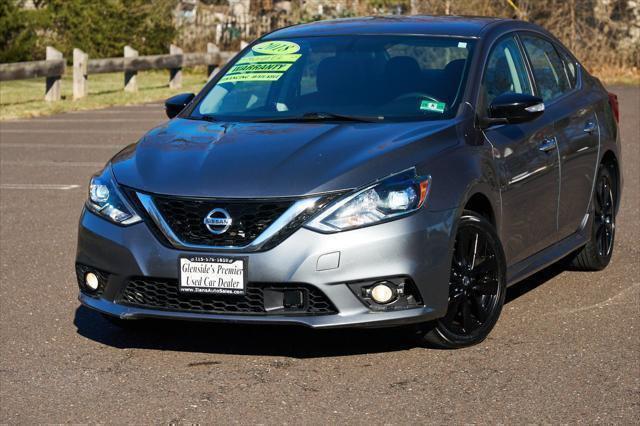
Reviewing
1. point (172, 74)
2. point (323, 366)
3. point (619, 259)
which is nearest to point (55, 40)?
point (172, 74)

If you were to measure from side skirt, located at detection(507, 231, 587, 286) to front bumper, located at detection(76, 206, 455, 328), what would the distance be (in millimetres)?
978

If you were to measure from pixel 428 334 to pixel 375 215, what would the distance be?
78 cm

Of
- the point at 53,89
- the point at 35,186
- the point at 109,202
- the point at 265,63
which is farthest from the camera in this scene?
the point at 53,89

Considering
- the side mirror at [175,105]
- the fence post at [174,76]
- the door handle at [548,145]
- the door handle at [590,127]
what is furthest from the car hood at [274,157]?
the fence post at [174,76]

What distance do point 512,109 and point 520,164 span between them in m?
0.35

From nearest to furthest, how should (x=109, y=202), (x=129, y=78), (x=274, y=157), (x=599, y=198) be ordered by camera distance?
(x=274, y=157), (x=109, y=202), (x=599, y=198), (x=129, y=78)

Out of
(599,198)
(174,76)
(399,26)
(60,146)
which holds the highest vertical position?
(399,26)

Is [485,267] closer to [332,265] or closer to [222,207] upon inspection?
[332,265]

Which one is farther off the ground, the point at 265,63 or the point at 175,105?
the point at 265,63

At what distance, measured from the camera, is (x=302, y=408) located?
18.2 ft

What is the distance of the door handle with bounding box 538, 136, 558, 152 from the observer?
7465 millimetres

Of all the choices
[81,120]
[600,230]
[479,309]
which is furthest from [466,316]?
[81,120]

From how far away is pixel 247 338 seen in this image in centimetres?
688

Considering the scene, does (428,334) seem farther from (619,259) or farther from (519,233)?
(619,259)
